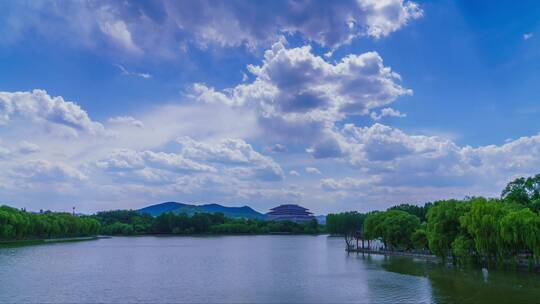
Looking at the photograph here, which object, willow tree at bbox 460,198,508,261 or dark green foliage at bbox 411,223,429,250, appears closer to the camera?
willow tree at bbox 460,198,508,261

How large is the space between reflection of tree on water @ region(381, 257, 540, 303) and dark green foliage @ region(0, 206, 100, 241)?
65.6 metres

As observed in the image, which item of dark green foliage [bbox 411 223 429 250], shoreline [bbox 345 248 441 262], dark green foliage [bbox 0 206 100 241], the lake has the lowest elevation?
→ the lake

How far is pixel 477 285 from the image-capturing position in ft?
109

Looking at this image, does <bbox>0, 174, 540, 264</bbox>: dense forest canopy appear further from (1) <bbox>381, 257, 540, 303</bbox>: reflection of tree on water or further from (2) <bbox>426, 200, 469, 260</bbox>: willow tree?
(1) <bbox>381, 257, 540, 303</bbox>: reflection of tree on water

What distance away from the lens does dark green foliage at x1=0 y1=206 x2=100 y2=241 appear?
267 feet

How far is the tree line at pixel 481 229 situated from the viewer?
118 feet

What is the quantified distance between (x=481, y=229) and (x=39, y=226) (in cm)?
8441

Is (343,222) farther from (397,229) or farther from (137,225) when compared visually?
Result: (397,229)

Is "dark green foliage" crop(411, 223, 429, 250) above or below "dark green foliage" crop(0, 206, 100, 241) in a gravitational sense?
below

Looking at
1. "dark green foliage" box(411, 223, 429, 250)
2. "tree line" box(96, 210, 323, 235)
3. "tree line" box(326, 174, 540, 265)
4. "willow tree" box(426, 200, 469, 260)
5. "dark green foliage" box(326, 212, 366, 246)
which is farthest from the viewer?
"tree line" box(96, 210, 323, 235)

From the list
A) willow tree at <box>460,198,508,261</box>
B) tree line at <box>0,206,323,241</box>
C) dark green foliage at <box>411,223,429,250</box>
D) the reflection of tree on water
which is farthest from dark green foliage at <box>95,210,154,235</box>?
willow tree at <box>460,198,508,261</box>

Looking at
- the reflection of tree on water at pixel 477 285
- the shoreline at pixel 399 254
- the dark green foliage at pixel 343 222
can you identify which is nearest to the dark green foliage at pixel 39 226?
the shoreline at pixel 399 254

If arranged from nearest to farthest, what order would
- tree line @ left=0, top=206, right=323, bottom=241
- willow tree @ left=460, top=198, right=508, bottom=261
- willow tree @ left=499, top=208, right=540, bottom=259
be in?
willow tree @ left=499, top=208, right=540, bottom=259
willow tree @ left=460, top=198, right=508, bottom=261
tree line @ left=0, top=206, right=323, bottom=241

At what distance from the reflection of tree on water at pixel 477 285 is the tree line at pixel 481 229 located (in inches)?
64.6
